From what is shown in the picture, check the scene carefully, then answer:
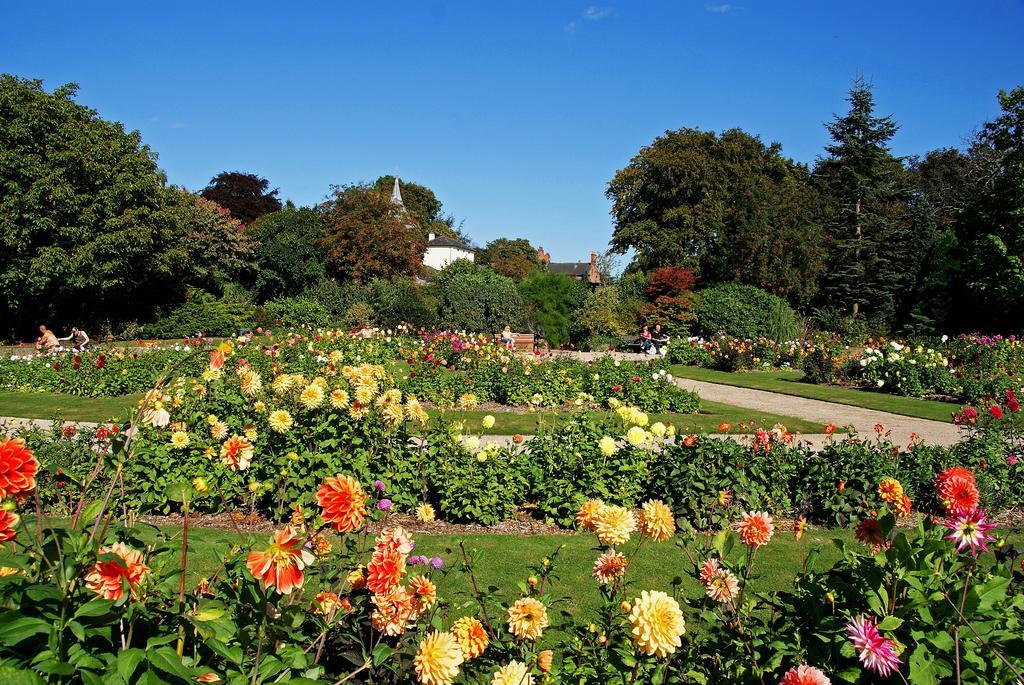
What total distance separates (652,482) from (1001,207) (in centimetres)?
2232

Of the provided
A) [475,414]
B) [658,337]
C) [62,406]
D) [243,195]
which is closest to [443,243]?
[243,195]

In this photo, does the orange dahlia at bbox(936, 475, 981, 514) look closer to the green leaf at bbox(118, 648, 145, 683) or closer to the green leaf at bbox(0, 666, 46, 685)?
the green leaf at bbox(118, 648, 145, 683)

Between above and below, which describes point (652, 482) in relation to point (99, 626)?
below

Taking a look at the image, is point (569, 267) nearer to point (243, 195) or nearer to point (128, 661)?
point (243, 195)

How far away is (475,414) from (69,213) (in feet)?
61.1

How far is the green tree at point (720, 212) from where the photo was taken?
26656 mm

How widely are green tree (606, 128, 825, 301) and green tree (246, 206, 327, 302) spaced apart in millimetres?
15542

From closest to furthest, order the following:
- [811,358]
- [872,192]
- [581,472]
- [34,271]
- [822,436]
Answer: [581,472] → [822,436] → [811,358] → [34,271] → [872,192]

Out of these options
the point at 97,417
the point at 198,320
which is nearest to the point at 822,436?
the point at 97,417

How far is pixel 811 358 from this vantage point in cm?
1592

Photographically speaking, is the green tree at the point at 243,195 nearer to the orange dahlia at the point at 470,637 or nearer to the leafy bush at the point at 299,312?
the leafy bush at the point at 299,312

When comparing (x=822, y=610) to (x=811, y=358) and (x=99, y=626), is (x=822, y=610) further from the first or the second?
(x=811, y=358)

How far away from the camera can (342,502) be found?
168cm

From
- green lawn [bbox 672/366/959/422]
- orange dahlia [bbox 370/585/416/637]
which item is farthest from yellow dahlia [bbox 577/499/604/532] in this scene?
green lawn [bbox 672/366/959/422]
